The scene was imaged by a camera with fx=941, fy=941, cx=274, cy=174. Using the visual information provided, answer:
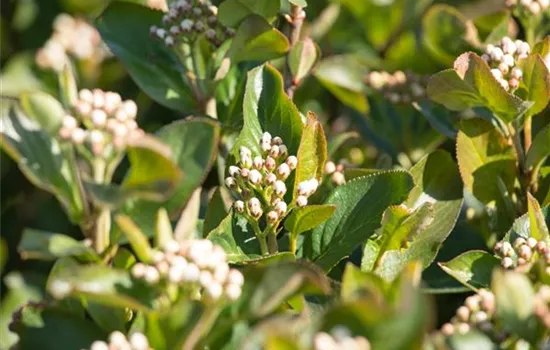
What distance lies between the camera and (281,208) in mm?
1504

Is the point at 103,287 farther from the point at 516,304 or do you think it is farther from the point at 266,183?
the point at 516,304

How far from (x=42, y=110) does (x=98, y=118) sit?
0.09 meters

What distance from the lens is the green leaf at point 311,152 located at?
149 cm

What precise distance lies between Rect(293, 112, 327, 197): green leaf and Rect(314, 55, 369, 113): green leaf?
73cm

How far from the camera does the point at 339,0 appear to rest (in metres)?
2.54

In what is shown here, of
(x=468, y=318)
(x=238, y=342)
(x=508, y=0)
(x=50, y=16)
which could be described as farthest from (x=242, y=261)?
(x=50, y=16)

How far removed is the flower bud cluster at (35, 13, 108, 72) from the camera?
2.77m

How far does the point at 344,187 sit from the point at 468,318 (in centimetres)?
37

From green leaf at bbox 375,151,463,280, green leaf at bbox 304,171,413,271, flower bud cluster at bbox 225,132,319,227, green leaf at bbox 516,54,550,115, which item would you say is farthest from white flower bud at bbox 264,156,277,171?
green leaf at bbox 516,54,550,115

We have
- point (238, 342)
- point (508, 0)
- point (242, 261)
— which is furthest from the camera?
point (508, 0)

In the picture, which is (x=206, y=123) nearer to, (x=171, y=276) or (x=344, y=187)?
(x=171, y=276)

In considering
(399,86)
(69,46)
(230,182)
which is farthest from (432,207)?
(69,46)

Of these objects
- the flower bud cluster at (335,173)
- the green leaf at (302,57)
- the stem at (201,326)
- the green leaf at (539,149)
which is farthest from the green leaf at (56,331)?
the green leaf at (539,149)

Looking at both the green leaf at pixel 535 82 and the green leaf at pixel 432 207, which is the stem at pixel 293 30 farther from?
the green leaf at pixel 535 82
